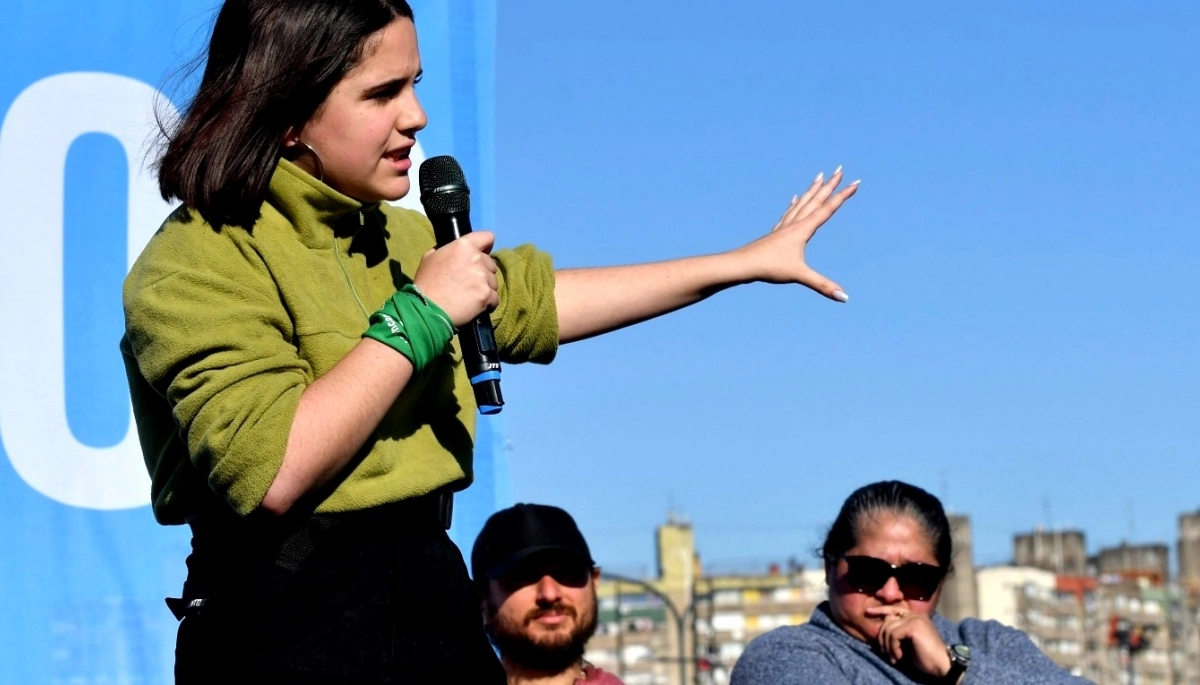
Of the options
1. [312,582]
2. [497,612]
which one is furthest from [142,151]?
[312,582]

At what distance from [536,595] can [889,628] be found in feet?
3.14

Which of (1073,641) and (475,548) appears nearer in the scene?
(475,548)

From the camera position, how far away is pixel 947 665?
3486 millimetres

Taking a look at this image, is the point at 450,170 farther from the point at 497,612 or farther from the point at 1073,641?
the point at 1073,641

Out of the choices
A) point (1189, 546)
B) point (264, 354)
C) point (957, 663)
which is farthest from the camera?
point (1189, 546)

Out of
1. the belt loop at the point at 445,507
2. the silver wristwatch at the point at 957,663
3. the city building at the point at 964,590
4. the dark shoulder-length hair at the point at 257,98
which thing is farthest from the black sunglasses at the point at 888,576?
the city building at the point at 964,590

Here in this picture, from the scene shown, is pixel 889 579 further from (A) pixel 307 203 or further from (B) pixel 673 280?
(A) pixel 307 203

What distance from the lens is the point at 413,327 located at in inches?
76.2

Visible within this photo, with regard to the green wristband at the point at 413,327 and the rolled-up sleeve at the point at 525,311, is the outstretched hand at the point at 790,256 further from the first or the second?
the green wristband at the point at 413,327

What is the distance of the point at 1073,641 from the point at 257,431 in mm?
25173

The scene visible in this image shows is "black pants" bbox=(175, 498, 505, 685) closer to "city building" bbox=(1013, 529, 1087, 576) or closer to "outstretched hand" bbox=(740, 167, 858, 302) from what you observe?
"outstretched hand" bbox=(740, 167, 858, 302)

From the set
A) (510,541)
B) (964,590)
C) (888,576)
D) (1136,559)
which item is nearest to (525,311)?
(888,576)

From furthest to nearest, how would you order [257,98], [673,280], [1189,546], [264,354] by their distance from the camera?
[1189,546], [673,280], [257,98], [264,354]

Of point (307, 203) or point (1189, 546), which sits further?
point (1189, 546)
